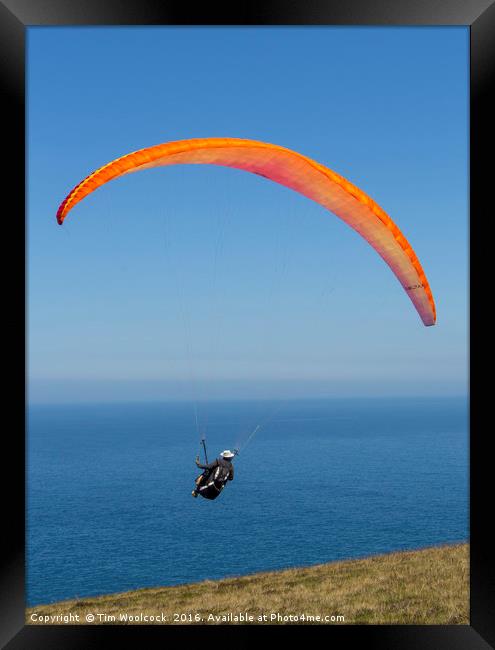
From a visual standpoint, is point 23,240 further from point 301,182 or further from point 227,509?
point 227,509

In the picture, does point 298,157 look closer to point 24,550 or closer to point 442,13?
point 442,13

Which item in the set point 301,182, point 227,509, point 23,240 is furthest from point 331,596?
point 227,509

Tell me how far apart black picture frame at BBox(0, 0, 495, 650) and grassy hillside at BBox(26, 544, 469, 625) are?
1.94m

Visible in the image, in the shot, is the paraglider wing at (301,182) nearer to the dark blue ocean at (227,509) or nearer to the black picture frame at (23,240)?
the black picture frame at (23,240)

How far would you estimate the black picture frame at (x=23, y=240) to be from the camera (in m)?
5.50

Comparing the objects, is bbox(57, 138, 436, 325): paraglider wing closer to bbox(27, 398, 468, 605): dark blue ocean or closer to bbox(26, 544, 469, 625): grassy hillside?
bbox(26, 544, 469, 625): grassy hillside

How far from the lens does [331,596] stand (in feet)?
34.2

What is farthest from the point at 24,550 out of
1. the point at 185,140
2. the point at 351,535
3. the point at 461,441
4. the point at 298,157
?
the point at 461,441

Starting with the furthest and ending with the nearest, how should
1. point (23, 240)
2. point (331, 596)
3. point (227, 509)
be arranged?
point (227, 509)
point (331, 596)
point (23, 240)

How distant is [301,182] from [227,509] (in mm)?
76910

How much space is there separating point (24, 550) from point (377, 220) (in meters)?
5.80

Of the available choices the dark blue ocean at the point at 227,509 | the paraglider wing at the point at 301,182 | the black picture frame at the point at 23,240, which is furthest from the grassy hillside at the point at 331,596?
the dark blue ocean at the point at 227,509

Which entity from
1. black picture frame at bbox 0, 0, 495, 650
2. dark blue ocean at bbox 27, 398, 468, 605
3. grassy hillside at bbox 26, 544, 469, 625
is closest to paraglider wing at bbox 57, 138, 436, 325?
black picture frame at bbox 0, 0, 495, 650

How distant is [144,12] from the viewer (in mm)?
5496
